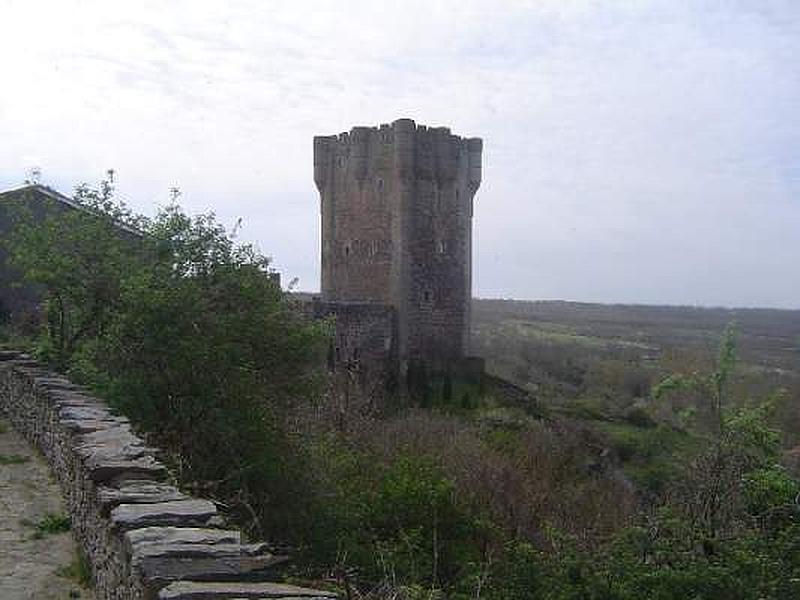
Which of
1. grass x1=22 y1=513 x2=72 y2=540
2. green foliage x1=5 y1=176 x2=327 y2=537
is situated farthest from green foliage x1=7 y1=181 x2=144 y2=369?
grass x1=22 y1=513 x2=72 y2=540

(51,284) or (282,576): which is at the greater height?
(51,284)

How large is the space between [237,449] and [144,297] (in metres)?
2.28

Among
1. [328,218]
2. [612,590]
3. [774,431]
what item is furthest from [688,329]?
[612,590]

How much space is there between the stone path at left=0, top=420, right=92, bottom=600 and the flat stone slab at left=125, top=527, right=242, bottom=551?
5.31 feet

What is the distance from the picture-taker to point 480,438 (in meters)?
25.0

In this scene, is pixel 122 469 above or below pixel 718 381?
below

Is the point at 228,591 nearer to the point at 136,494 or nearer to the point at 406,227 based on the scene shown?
the point at 136,494

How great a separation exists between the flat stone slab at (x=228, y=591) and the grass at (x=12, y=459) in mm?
7040

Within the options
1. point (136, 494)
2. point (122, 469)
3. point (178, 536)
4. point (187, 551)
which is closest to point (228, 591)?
point (187, 551)

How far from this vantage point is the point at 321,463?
525 inches

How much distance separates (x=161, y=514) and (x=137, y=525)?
0.62 feet

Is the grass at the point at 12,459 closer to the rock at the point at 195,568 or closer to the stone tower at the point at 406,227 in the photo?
the rock at the point at 195,568

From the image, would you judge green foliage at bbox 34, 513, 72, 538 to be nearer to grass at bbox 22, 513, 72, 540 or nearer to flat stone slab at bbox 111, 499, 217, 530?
grass at bbox 22, 513, 72, 540

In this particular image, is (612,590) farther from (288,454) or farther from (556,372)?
(556,372)
